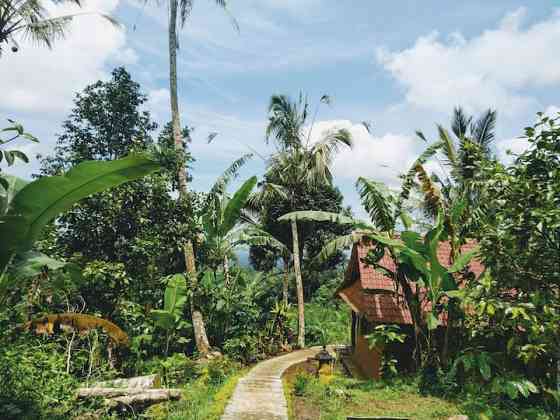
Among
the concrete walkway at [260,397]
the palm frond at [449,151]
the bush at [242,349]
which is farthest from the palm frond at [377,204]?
the bush at [242,349]

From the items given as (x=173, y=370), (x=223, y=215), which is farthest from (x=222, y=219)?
(x=173, y=370)

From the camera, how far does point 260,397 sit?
26.3ft

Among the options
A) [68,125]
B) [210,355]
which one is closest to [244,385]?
[210,355]

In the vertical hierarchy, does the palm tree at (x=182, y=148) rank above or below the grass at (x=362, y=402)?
above

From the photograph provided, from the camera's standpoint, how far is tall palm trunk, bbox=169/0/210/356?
469 inches

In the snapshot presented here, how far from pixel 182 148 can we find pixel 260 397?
7.38m

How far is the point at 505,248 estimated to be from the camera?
438cm

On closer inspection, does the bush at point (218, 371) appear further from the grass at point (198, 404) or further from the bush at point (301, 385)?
the bush at point (301, 385)

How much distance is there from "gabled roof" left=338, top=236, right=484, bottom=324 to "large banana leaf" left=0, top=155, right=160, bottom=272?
616 centimetres

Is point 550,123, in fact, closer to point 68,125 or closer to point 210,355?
point 210,355

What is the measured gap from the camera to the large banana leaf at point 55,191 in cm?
437

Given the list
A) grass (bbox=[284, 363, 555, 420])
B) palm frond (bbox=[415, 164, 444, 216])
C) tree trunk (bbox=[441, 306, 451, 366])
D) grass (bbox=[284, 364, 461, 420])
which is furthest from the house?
palm frond (bbox=[415, 164, 444, 216])

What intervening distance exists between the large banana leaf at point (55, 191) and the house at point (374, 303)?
6188 mm

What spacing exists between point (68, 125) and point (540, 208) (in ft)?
66.6
